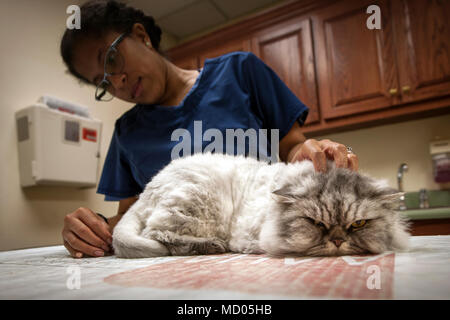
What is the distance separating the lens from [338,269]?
514mm

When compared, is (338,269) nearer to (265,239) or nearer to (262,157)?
(265,239)

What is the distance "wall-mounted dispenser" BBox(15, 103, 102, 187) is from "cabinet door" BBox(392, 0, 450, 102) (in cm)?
272

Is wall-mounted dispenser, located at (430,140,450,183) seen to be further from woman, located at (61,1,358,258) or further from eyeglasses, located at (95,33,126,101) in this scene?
eyeglasses, located at (95,33,126,101)

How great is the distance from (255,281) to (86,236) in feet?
2.68

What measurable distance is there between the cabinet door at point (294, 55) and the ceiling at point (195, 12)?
0.78 meters

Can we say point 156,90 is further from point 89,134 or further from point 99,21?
point 89,134

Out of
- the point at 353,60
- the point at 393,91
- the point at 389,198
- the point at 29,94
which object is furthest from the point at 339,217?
the point at 29,94

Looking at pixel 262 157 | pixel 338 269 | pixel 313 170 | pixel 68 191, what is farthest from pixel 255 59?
pixel 68 191

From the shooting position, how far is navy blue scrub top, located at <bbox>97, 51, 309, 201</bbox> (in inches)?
56.4

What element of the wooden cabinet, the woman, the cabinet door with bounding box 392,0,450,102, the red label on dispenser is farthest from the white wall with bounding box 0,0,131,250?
the cabinet door with bounding box 392,0,450,102

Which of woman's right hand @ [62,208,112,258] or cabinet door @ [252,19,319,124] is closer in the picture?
woman's right hand @ [62,208,112,258]

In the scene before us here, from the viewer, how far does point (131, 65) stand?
1418 millimetres

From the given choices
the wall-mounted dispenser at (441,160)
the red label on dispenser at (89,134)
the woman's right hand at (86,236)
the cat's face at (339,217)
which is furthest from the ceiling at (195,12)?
the cat's face at (339,217)
